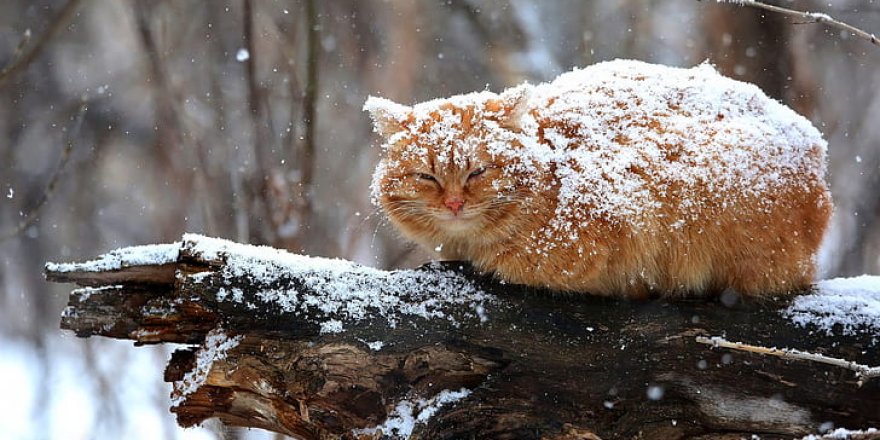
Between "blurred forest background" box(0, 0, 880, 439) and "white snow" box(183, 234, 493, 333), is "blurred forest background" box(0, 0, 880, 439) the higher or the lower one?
the higher one

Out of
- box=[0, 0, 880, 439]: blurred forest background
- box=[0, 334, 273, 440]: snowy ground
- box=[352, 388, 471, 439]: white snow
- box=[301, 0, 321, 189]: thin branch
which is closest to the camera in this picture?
box=[352, 388, 471, 439]: white snow

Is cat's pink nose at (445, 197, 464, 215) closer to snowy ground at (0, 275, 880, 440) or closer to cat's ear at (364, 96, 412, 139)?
cat's ear at (364, 96, 412, 139)

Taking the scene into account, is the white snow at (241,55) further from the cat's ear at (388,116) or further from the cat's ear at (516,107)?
the cat's ear at (516,107)

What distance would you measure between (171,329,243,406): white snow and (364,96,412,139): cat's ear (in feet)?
3.67

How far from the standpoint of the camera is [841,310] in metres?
3.15

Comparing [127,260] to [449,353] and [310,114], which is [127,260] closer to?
[449,353]

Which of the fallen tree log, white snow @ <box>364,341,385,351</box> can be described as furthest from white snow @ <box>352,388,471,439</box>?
white snow @ <box>364,341,385,351</box>

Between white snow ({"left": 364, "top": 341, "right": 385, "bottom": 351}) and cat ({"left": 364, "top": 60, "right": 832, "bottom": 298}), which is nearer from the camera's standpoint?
white snow ({"left": 364, "top": 341, "right": 385, "bottom": 351})

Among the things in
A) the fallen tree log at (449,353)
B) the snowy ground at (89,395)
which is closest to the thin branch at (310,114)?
the snowy ground at (89,395)

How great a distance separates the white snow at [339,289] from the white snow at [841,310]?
1.17m

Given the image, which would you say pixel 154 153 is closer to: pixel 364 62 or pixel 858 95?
pixel 364 62

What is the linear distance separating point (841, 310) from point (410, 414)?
165cm

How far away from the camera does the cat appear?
324cm

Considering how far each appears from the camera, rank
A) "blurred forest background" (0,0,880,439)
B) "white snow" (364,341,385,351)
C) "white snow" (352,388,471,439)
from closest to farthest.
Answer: "white snow" (352,388,471,439), "white snow" (364,341,385,351), "blurred forest background" (0,0,880,439)
